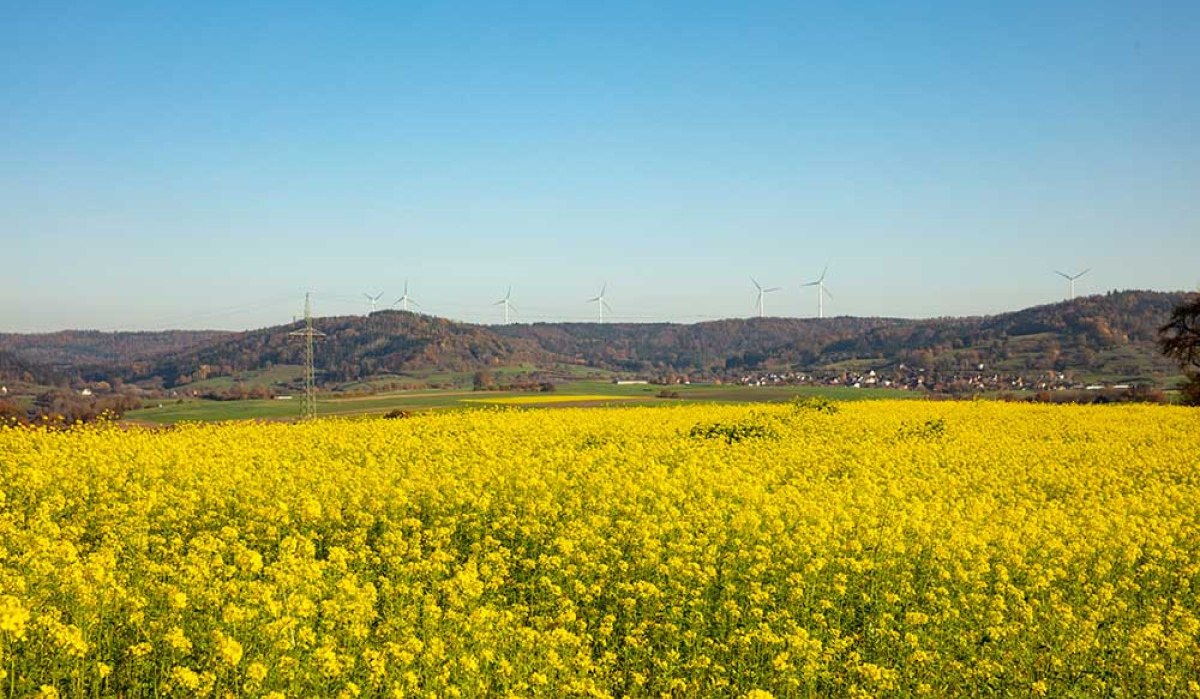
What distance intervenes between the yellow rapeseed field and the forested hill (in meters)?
101

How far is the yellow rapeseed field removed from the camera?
25.4 feet

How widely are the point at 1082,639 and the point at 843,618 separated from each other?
2415mm

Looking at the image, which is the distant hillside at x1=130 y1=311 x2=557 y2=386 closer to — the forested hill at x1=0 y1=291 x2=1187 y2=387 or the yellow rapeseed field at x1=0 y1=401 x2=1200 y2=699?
the forested hill at x1=0 y1=291 x2=1187 y2=387

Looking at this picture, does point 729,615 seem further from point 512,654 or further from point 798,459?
point 798,459

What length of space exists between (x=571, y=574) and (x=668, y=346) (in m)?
181

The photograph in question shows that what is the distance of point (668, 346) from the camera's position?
191 meters

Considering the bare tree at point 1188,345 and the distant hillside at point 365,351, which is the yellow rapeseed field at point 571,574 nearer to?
the bare tree at point 1188,345

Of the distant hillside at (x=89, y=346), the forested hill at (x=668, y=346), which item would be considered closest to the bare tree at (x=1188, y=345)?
the forested hill at (x=668, y=346)

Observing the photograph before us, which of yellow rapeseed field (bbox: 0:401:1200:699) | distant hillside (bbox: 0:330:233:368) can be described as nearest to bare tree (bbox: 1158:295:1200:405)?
yellow rapeseed field (bbox: 0:401:1200:699)

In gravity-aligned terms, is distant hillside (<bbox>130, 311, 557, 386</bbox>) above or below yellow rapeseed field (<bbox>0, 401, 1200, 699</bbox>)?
above

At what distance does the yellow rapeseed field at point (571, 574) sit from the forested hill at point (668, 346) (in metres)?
101

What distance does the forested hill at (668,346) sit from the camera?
122188 mm

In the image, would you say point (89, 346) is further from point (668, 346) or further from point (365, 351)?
point (668, 346)

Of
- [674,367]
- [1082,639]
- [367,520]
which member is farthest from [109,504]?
[674,367]
